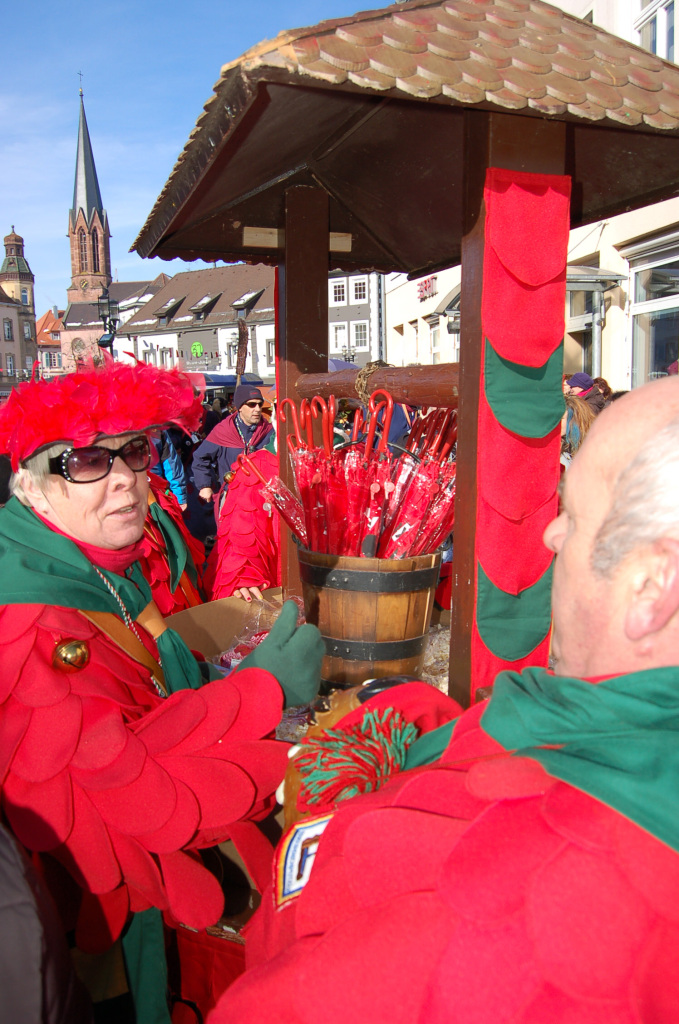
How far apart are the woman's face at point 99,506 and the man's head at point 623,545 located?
3.76 ft

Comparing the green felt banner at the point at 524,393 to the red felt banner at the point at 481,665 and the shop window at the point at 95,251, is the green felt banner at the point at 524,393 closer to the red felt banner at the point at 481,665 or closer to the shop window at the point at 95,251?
the red felt banner at the point at 481,665

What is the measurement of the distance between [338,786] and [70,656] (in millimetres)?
674

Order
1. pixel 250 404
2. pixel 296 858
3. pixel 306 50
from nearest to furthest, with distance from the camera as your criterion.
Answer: pixel 296 858 → pixel 306 50 → pixel 250 404

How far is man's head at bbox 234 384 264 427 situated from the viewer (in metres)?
6.36

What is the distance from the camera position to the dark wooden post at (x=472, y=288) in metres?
1.57

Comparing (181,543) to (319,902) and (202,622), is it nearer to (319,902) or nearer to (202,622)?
(202,622)

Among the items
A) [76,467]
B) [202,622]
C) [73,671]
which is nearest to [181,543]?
[202,622]

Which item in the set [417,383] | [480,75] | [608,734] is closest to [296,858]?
[608,734]

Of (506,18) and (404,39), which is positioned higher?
(506,18)

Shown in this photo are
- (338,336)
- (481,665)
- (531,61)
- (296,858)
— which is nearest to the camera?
(296,858)

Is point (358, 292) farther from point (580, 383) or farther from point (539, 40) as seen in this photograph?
point (539, 40)

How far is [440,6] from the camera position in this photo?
1.55 meters

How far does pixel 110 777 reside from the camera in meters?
1.42

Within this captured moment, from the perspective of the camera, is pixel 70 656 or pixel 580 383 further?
pixel 580 383
